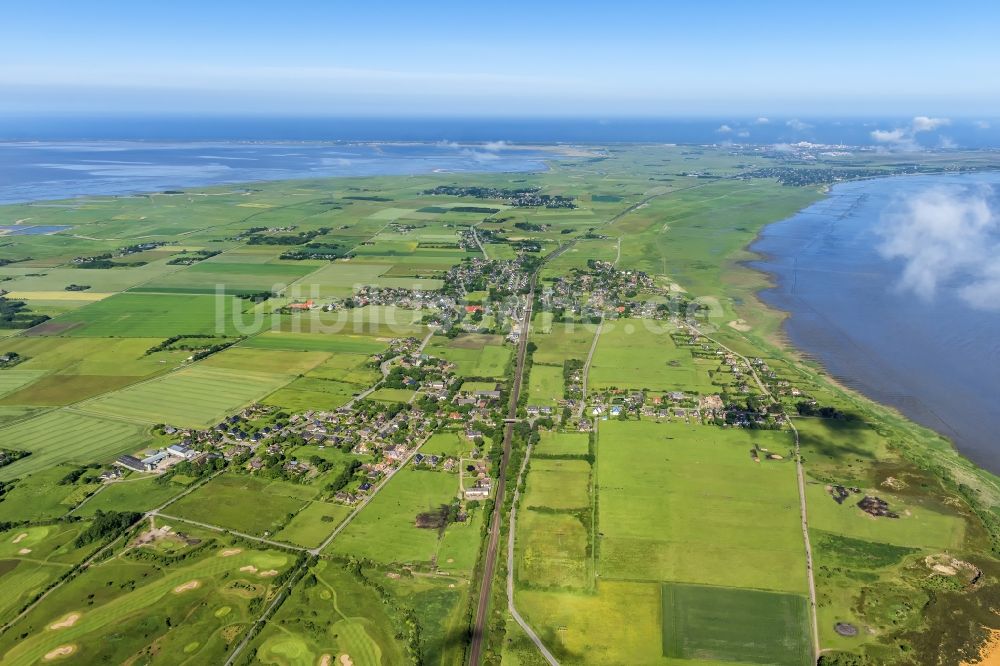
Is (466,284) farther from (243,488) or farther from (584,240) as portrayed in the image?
(243,488)

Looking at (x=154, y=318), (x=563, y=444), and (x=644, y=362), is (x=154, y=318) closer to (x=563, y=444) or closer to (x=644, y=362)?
(x=563, y=444)

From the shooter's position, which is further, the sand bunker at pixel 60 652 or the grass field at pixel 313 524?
the grass field at pixel 313 524

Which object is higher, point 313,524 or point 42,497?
point 313,524

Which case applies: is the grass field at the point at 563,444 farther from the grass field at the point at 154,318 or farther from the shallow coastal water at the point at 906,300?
the grass field at the point at 154,318

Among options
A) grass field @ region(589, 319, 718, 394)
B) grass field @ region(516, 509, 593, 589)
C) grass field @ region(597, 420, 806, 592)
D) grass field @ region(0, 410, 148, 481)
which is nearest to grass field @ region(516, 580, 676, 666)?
grass field @ region(516, 509, 593, 589)

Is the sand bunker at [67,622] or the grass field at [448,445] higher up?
the grass field at [448,445]

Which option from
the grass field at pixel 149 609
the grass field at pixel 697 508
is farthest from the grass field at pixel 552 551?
the grass field at pixel 149 609

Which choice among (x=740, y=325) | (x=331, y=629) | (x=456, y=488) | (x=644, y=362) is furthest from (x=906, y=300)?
(x=331, y=629)
